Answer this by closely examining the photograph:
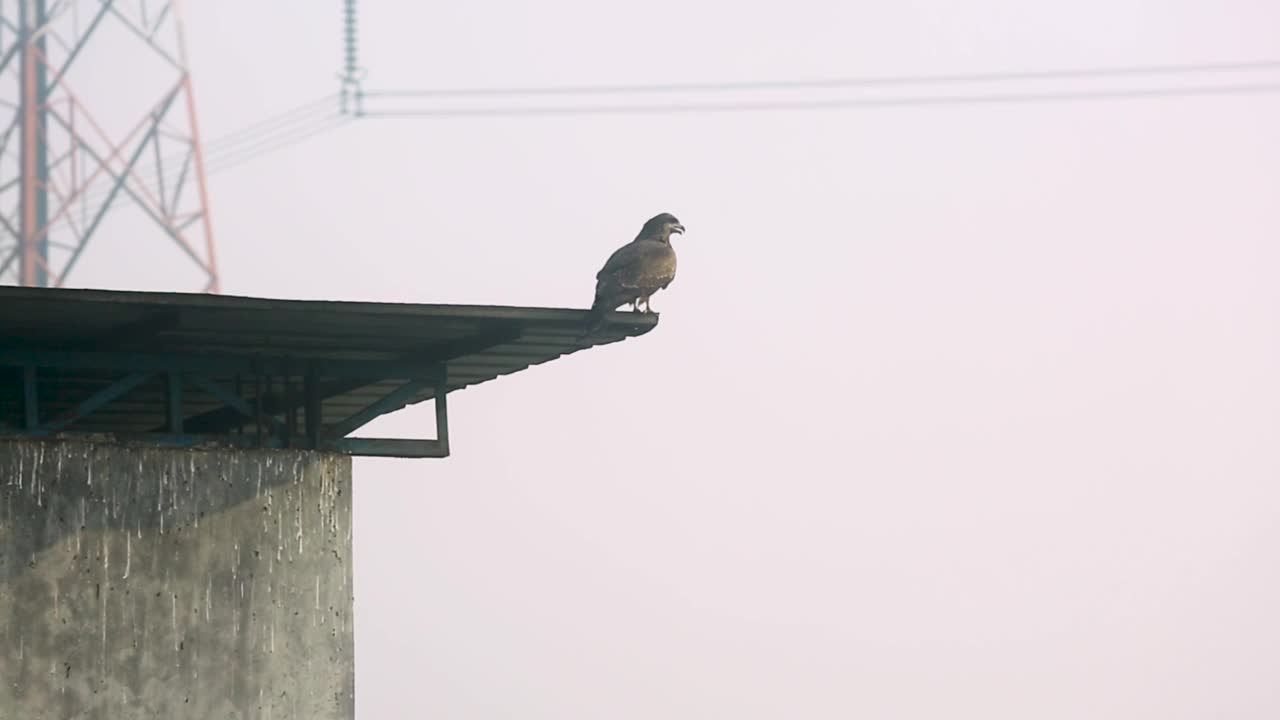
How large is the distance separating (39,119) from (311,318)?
50047mm

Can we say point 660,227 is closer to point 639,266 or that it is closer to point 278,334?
point 639,266

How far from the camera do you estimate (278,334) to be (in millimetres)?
15750

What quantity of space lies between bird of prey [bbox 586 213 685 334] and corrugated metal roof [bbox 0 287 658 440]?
0.54 feet

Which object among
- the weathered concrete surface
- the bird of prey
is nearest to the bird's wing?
the bird of prey

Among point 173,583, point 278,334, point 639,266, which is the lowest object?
point 173,583

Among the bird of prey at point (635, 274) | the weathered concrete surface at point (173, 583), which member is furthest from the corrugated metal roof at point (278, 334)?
the weathered concrete surface at point (173, 583)

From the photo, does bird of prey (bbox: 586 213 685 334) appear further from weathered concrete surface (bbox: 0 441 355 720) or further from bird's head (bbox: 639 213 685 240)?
weathered concrete surface (bbox: 0 441 355 720)

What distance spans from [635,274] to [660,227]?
1212 mm

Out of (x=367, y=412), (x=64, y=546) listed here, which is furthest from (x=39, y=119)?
(x=64, y=546)

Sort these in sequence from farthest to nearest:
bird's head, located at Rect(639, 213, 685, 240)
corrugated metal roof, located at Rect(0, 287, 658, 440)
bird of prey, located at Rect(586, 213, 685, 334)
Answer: bird's head, located at Rect(639, 213, 685, 240), bird of prey, located at Rect(586, 213, 685, 334), corrugated metal roof, located at Rect(0, 287, 658, 440)

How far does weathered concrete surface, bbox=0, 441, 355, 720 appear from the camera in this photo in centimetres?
1455

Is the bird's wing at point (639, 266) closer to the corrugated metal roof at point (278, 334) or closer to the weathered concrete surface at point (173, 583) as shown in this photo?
the corrugated metal roof at point (278, 334)

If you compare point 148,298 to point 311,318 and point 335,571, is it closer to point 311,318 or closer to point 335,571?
point 311,318

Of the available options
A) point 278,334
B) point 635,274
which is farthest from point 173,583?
point 635,274
